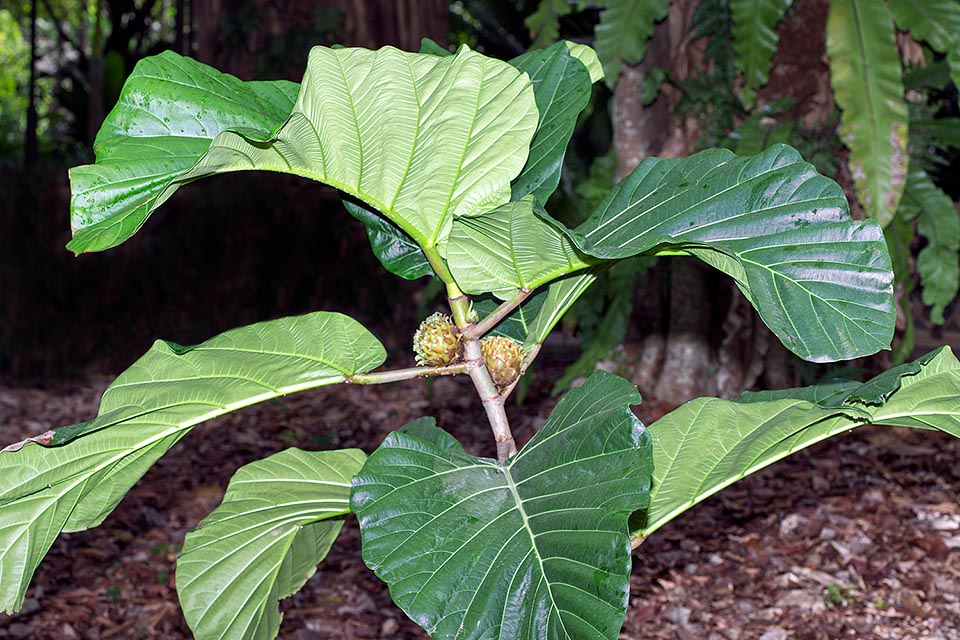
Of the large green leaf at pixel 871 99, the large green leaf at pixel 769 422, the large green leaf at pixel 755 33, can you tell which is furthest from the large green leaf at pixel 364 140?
the large green leaf at pixel 755 33

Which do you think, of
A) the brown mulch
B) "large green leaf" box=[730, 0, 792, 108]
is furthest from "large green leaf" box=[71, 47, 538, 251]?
"large green leaf" box=[730, 0, 792, 108]

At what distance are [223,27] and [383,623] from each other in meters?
3.69

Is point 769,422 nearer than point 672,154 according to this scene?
Yes

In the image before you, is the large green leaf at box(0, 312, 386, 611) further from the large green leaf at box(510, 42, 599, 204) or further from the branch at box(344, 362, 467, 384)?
the large green leaf at box(510, 42, 599, 204)

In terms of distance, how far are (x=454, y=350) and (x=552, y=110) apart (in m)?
0.21

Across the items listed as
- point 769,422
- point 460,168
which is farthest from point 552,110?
point 769,422

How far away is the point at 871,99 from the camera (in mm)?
2109

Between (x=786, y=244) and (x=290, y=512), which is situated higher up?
(x=786, y=244)

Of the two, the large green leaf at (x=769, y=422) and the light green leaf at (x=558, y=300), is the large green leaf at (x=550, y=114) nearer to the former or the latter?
the light green leaf at (x=558, y=300)

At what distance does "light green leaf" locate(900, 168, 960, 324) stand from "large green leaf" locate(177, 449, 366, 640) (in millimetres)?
1961

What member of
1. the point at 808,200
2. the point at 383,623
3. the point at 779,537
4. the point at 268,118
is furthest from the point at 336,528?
Result: the point at 779,537

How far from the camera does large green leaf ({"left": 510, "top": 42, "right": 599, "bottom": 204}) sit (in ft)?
2.34

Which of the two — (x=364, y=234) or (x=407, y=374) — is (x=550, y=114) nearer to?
(x=407, y=374)

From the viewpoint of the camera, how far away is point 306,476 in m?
0.81
